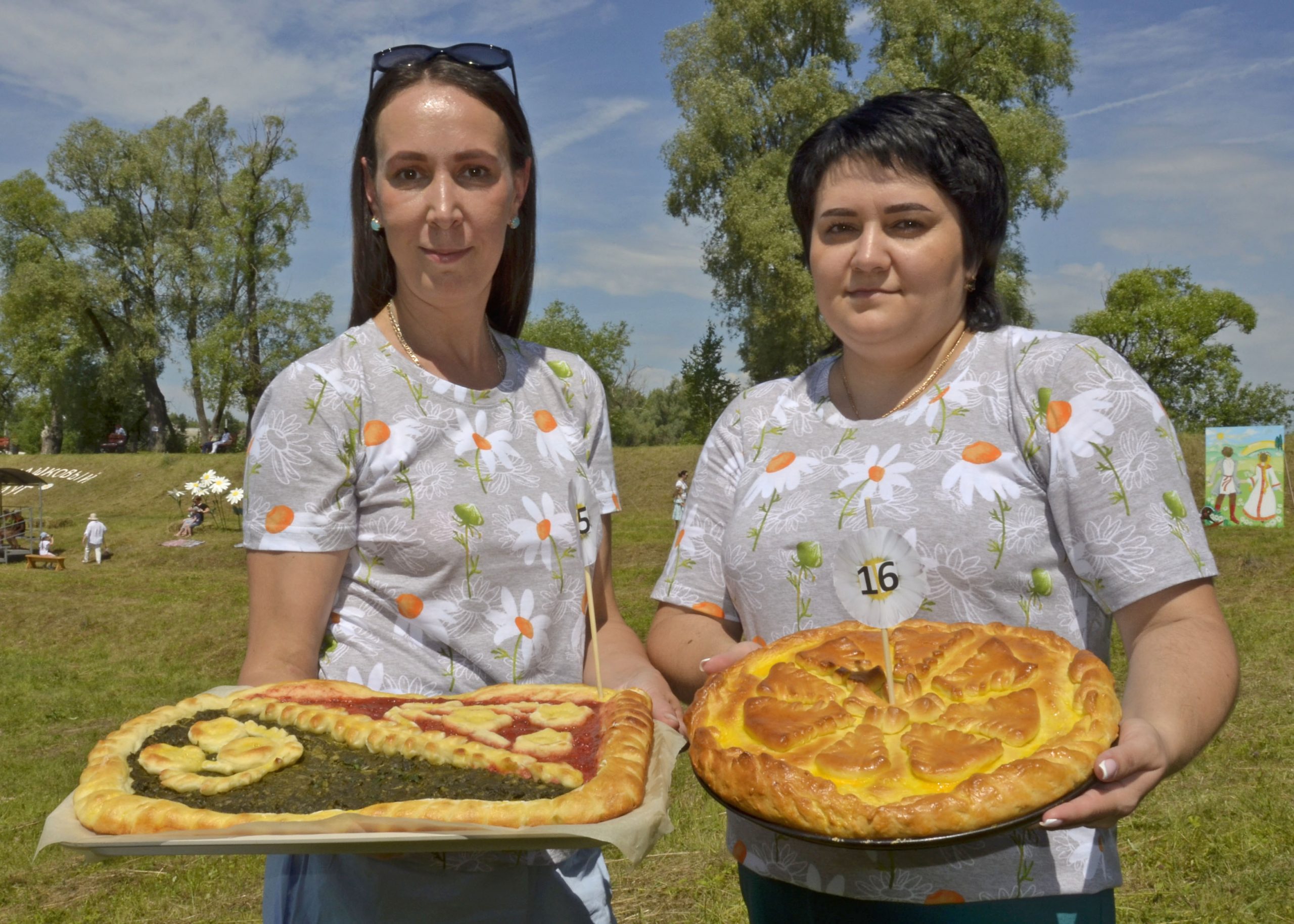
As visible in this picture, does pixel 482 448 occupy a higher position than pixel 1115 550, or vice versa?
pixel 482 448

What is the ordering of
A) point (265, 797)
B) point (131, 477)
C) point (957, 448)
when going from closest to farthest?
1. point (265, 797)
2. point (957, 448)
3. point (131, 477)

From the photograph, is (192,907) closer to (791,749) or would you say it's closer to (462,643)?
(462,643)

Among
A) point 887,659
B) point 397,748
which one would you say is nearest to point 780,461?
point 887,659

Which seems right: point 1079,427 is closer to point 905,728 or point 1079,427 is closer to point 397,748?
point 905,728

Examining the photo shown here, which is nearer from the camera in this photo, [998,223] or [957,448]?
[957,448]

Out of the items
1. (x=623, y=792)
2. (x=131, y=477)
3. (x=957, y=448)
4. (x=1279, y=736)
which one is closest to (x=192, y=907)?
(x=623, y=792)

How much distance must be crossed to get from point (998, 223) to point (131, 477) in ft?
120

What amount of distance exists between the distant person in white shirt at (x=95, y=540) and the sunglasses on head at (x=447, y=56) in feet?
78.0

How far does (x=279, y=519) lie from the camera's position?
7.90ft

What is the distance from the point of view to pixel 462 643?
2.55m

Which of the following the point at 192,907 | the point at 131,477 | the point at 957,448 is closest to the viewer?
the point at 957,448

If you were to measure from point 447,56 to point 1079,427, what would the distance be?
5.73 ft

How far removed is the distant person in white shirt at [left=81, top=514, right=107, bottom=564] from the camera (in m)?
23.3

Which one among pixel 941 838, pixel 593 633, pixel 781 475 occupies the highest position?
pixel 781 475
